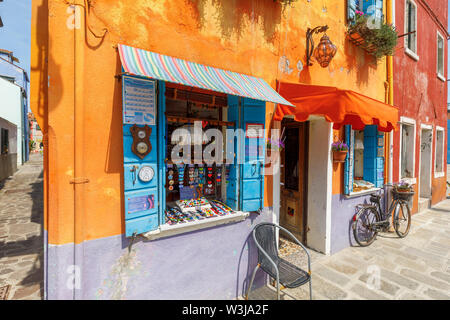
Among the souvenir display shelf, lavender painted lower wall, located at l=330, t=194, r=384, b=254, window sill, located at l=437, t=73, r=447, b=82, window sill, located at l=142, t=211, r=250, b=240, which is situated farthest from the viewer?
window sill, located at l=437, t=73, r=447, b=82

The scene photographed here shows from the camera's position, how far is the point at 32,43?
2266 mm

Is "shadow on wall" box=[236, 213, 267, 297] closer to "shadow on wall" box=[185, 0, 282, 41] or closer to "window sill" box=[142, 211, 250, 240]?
"window sill" box=[142, 211, 250, 240]

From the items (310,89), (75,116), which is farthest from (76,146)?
(310,89)

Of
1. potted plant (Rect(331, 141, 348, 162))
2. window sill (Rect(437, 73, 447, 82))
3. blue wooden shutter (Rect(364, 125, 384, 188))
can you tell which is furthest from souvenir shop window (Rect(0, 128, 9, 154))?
window sill (Rect(437, 73, 447, 82))

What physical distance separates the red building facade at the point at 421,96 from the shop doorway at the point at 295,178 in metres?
3.21

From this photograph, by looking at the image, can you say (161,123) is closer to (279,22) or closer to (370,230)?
(279,22)

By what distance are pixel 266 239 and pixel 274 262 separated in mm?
328

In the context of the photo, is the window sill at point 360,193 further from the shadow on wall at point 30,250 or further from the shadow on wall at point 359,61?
the shadow on wall at point 30,250

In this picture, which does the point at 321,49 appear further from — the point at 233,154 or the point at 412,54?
the point at 412,54

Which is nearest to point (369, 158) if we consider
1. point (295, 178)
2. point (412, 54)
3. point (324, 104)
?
point (295, 178)

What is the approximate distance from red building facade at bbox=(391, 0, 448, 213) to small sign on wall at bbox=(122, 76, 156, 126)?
660 cm

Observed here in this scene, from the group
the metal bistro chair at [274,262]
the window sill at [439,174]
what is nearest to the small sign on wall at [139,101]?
the metal bistro chair at [274,262]

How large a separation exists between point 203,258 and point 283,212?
3.17 meters

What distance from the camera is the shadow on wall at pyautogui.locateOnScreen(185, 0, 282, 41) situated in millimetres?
2929
